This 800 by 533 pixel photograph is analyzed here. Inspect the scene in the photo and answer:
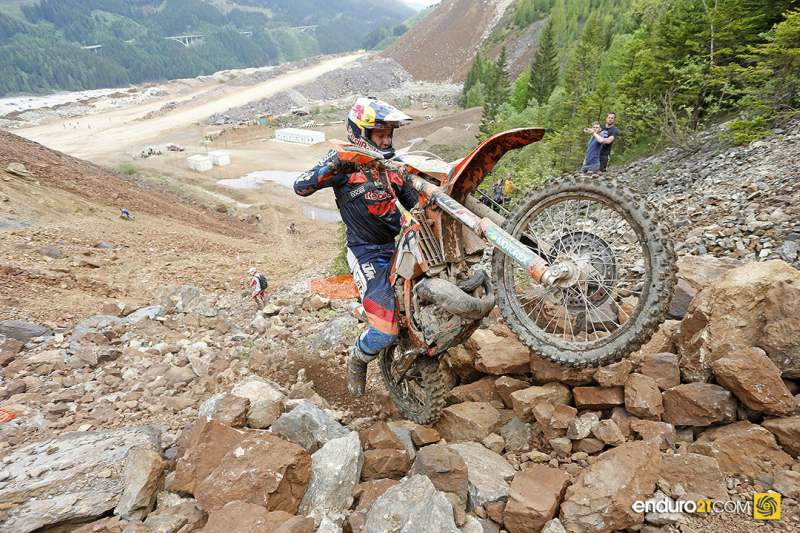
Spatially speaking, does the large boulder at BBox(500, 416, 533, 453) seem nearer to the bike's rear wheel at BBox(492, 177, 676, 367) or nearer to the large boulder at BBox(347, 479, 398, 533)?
the bike's rear wheel at BBox(492, 177, 676, 367)

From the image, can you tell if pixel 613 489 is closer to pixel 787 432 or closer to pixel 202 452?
pixel 787 432

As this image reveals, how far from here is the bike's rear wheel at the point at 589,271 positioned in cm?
292

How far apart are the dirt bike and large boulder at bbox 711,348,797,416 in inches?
28.2

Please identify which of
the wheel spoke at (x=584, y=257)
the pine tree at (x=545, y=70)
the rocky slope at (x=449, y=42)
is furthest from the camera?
the rocky slope at (x=449, y=42)

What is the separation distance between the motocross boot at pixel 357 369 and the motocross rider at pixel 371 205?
13mm

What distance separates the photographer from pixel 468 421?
12.9 ft

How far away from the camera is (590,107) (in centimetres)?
2148

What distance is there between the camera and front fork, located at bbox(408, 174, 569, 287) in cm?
300

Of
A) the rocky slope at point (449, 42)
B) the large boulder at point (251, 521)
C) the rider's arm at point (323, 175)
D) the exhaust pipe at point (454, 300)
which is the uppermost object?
the rocky slope at point (449, 42)

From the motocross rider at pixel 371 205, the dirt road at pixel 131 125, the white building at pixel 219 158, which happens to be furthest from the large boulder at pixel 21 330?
the dirt road at pixel 131 125

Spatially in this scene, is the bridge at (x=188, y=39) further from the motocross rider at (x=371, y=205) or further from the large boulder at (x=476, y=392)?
the large boulder at (x=476, y=392)

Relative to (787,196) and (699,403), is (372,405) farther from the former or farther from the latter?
(787,196)

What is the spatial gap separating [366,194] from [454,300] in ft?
4.49

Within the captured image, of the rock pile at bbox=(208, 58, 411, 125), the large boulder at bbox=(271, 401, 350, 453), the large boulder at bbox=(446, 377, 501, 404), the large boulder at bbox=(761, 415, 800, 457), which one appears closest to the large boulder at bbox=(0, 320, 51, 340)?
the large boulder at bbox=(271, 401, 350, 453)
